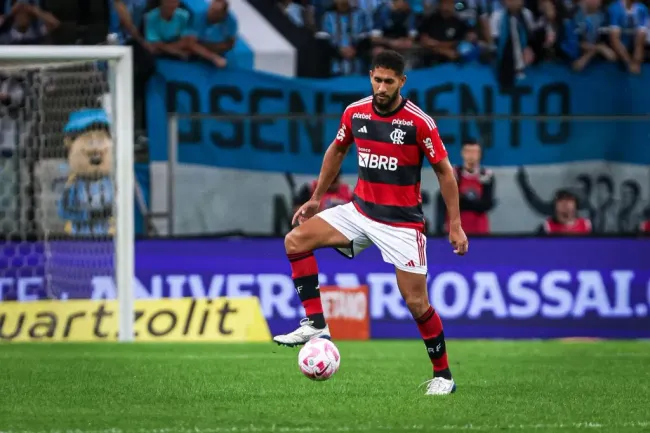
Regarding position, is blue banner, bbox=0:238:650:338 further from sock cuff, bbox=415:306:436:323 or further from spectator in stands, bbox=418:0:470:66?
sock cuff, bbox=415:306:436:323

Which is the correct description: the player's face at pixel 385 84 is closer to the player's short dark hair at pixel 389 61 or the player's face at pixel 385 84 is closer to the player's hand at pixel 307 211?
the player's short dark hair at pixel 389 61

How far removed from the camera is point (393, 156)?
Answer: 8.29 metres

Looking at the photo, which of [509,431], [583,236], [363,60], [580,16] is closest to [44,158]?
[363,60]

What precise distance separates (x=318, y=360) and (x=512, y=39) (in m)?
8.85

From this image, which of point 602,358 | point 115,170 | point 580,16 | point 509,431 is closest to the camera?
point 509,431

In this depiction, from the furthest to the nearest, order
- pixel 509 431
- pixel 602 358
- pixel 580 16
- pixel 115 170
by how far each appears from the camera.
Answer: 1. pixel 580 16
2. pixel 115 170
3. pixel 602 358
4. pixel 509 431

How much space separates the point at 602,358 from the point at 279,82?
5909 millimetres

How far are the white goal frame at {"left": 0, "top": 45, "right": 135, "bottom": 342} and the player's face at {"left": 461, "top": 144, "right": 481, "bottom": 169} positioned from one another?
390cm

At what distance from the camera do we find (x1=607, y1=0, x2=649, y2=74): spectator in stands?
1566cm

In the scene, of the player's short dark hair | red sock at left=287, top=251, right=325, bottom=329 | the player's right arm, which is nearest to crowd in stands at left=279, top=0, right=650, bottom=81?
the player's right arm

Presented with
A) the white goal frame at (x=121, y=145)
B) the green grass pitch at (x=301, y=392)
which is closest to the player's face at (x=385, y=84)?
the green grass pitch at (x=301, y=392)

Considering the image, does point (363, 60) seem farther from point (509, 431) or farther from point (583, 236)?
point (509, 431)

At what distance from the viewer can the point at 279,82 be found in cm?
1559

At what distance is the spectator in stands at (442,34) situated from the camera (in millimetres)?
16188
